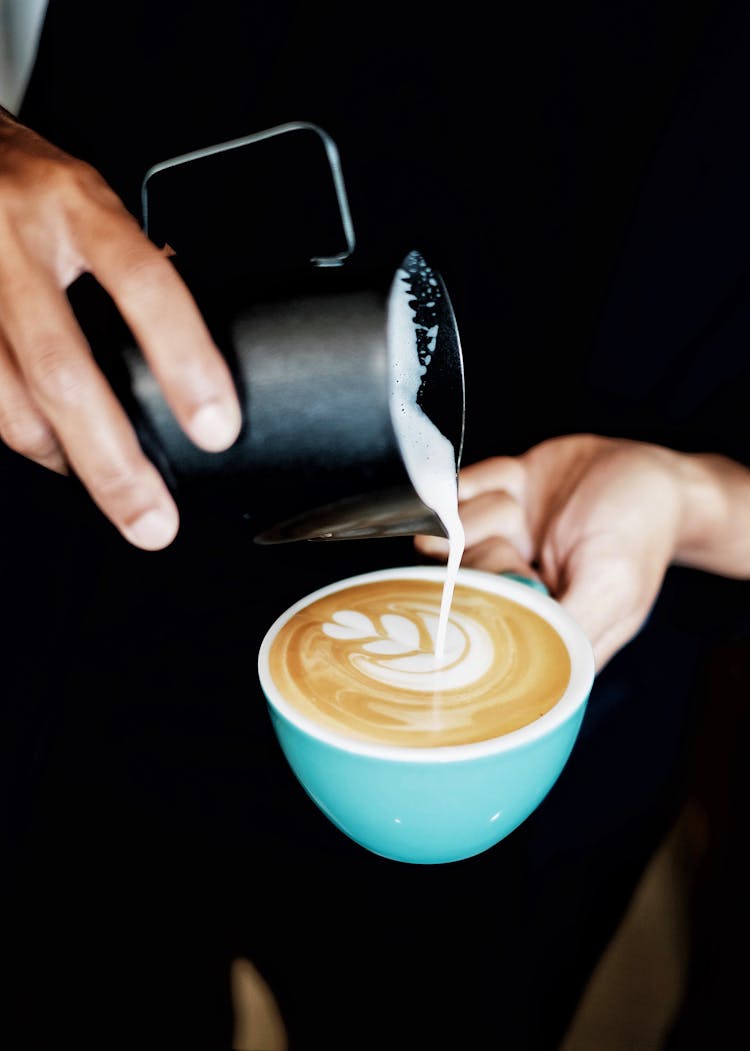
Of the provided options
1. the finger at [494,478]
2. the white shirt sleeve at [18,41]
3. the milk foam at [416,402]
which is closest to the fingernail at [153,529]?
the milk foam at [416,402]

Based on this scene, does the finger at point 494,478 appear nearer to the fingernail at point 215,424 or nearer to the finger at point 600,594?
the finger at point 600,594

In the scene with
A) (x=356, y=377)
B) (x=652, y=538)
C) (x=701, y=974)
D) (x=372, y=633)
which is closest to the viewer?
(x=356, y=377)

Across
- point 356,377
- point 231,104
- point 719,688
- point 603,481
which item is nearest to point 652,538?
point 603,481

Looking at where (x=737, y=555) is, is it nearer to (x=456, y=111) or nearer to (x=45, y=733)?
(x=456, y=111)

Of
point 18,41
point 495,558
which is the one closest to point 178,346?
point 495,558

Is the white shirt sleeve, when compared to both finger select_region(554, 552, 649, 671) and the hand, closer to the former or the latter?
the hand

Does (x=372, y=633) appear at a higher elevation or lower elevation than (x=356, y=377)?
lower

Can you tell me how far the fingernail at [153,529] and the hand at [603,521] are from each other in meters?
0.45

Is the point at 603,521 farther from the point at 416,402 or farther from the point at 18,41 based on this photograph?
the point at 18,41

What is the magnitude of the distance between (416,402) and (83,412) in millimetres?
195

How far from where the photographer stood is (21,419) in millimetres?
513

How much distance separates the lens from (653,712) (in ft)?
3.50

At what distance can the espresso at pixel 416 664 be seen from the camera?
0.60 metres

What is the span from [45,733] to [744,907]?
975 millimetres
